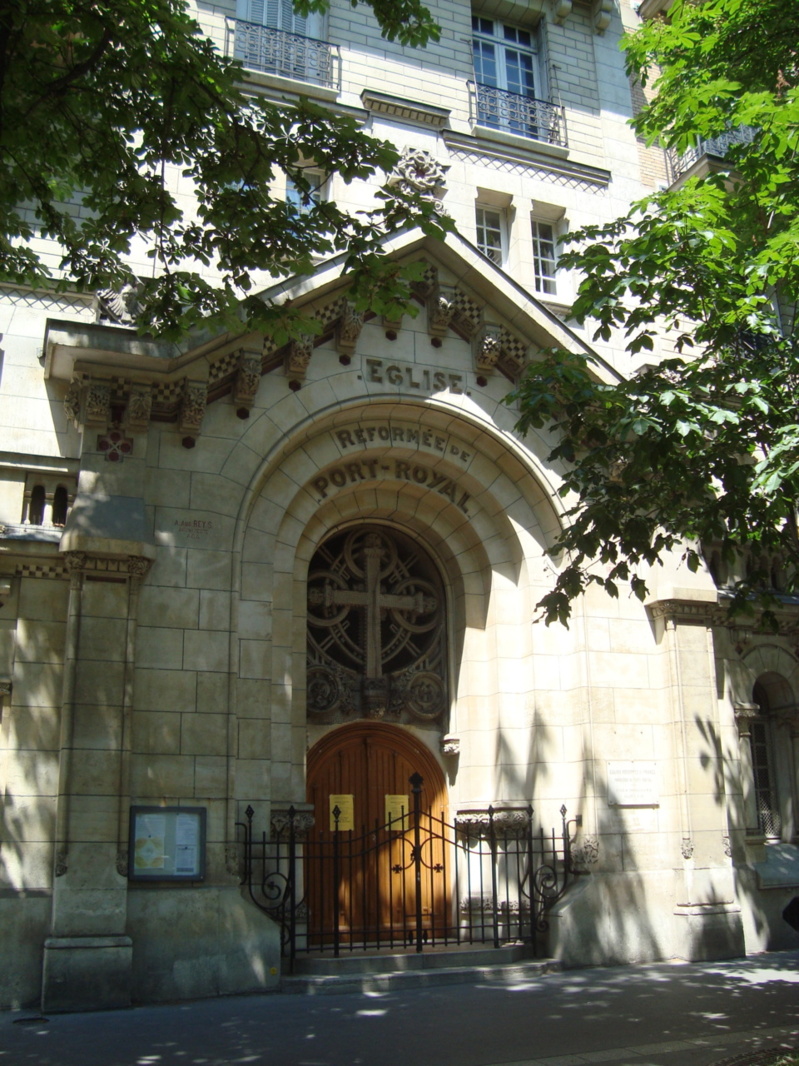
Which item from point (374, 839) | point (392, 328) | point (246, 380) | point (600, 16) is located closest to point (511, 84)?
point (600, 16)

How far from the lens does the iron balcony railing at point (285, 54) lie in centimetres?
1692

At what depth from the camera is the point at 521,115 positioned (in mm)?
18922

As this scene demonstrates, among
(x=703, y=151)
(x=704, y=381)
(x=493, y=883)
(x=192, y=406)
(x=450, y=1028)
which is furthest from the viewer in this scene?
(x=703, y=151)

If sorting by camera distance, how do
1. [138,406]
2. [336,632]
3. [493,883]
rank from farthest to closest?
[336,632], [493,883], [138,406]

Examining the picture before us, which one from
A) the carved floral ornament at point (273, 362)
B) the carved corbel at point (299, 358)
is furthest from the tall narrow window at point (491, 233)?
the carved corbel at point (299, 358)

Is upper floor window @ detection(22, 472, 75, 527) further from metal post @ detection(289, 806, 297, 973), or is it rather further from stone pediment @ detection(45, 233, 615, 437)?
metal post @ detection(289, 806, 297, 973)

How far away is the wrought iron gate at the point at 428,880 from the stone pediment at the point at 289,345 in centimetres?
516

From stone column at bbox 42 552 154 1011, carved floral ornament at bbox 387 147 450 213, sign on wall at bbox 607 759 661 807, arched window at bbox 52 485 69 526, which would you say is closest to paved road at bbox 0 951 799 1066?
stone column at bbox 42 552 154 1011

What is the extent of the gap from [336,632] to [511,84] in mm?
10864

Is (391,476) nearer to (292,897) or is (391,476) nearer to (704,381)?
(704,381)

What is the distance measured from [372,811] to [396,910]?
4.55 feet

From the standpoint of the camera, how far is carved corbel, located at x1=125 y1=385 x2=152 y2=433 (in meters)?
12.4

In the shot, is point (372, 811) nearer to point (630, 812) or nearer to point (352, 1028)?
point (630, 812)

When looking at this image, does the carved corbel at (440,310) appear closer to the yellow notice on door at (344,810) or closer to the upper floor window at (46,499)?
the upper floor window at (46,499)
